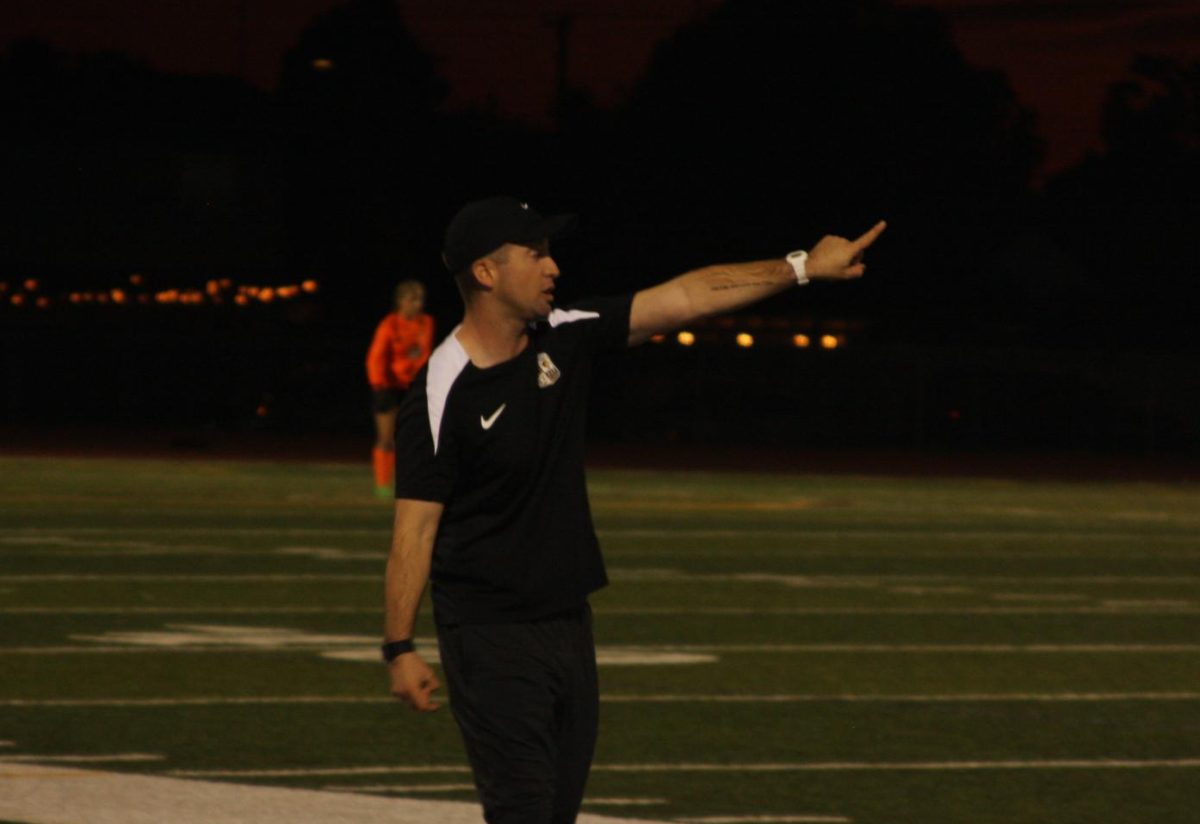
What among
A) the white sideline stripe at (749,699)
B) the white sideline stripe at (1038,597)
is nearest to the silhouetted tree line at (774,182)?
the white sideline stripe at (1038,597)

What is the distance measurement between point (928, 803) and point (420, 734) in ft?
7.57

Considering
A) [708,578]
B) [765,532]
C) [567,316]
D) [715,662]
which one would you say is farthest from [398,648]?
[765,532]

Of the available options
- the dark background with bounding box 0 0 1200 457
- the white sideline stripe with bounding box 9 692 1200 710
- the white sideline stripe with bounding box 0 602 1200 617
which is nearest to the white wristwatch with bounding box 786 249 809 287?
the white sideline stripe with bounding box 9 692 1200 710

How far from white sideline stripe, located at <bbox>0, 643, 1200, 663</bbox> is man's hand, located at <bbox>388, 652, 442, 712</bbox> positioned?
22.8 feet

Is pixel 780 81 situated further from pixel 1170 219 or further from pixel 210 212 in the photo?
pixel 210 212

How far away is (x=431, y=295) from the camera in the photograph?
53.9 meters

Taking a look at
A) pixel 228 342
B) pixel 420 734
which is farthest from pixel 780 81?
pixel 420 734

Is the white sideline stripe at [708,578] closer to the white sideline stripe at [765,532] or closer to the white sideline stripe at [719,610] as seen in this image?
the white sideline stripe at [719,610]

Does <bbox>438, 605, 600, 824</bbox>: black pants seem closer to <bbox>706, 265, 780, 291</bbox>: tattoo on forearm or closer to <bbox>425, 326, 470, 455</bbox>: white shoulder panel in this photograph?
<bbox>425, 326, 470, 455</bbox>: white shoulder panel

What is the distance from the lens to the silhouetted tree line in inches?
2239

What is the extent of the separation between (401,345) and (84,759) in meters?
13.4

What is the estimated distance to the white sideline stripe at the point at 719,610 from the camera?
14586 mm

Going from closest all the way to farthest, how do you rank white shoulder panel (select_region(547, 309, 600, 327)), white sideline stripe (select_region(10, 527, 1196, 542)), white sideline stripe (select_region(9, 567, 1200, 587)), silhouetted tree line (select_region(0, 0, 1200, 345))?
1. white shoulder panel (select_region(547, 309, 600, 327))
2. white sideline stripe (select_region(9, 567, 1200, 587))
3. white sideline stripe (select_region(10, 527, 1196, 542))
4. silhouetted tree line (select_region(0, 0, 1200, 345))

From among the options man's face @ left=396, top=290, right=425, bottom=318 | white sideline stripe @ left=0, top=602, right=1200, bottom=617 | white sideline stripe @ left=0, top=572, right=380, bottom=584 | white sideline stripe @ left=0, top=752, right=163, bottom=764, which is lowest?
white sideline stripe @ left=0, top=752, right=163, bottom=764
